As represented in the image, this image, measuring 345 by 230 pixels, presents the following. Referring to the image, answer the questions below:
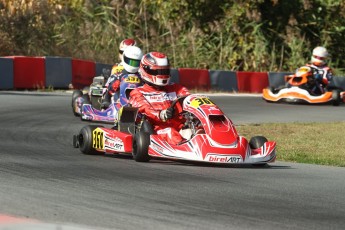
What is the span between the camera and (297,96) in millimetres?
20938

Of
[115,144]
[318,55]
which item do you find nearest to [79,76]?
[318,55]

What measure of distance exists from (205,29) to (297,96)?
7.05 metres

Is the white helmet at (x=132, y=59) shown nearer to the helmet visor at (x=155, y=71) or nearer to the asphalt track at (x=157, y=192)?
the asphalt track at (x=157, y=192)

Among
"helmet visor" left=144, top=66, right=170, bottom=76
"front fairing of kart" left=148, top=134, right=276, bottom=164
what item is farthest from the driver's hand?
A: "helmet visor" left=144, top=66, right=170, bottom=76

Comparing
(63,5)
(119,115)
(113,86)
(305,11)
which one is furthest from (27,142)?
(305,11)

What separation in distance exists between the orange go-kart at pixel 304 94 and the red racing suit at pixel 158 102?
1032 centimetres

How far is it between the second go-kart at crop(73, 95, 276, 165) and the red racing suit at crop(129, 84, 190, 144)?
0.37 ft

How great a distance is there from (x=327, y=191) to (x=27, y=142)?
4.69 meters

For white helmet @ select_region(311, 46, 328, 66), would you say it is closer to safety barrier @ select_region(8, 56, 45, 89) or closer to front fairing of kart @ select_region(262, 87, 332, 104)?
front fairing of kart @ select_region(262, 87, 332, 104)

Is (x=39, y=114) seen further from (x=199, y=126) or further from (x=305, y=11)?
(x=305, y=11)

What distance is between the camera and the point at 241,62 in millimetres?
27344

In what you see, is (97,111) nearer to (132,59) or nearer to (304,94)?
(132,59)

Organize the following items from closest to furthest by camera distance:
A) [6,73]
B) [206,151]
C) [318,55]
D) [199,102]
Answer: [206,151] → [199,102] → [6,73] → [318,55]

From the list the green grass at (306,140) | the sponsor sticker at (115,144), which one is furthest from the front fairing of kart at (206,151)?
the green grass at (306,140)
